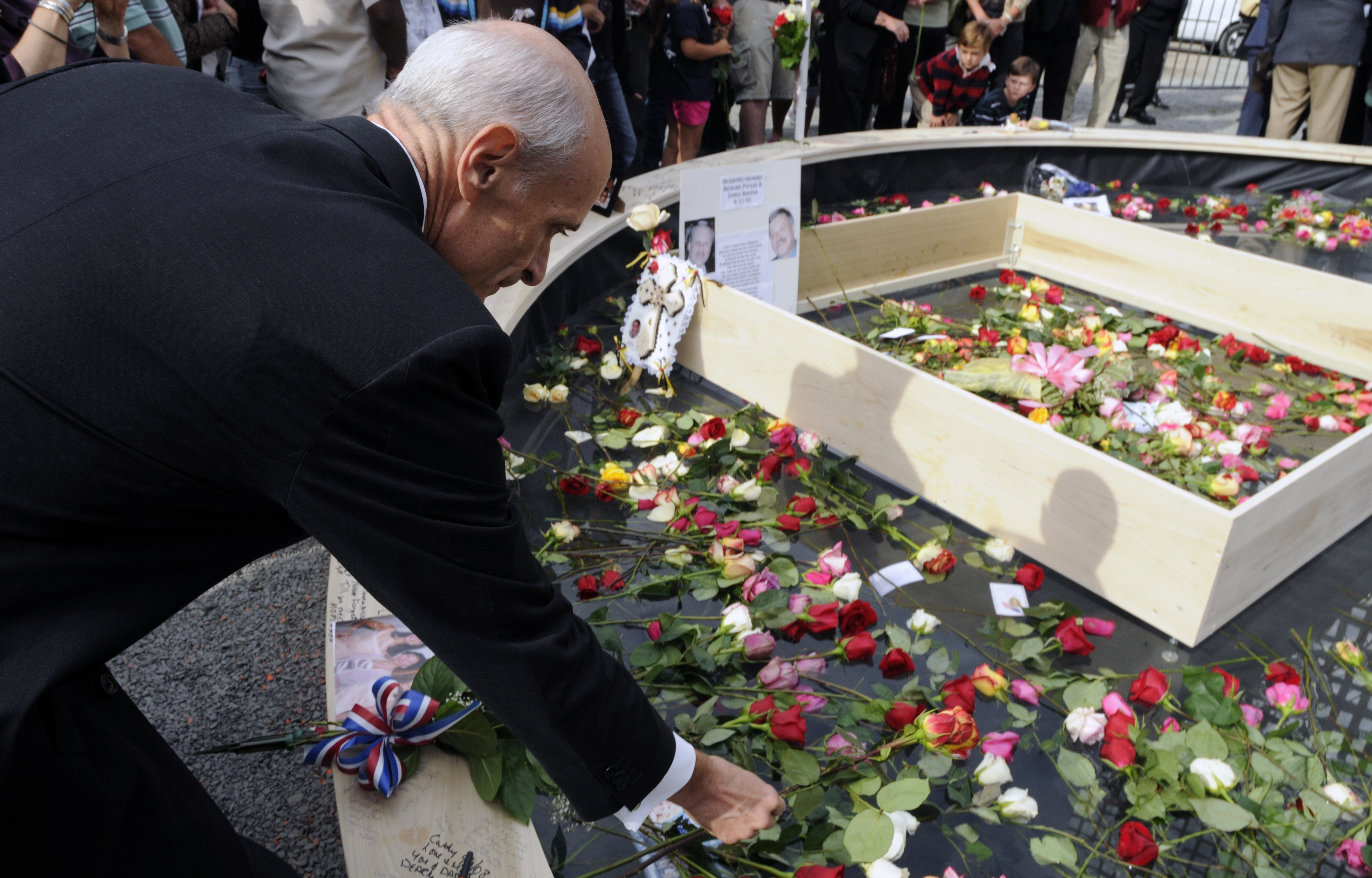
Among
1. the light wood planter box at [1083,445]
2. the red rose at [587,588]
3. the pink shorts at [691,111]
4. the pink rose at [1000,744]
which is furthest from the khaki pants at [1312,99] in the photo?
the red rose at [587,588]

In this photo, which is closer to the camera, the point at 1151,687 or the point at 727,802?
the point at 727,802

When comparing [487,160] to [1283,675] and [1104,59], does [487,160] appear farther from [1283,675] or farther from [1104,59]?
[1104,59]

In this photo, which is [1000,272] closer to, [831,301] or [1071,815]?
[831,301]

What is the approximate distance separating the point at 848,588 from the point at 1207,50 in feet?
Result: 50.8

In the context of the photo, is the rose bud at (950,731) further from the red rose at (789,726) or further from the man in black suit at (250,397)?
the man in black suit at (250,397)

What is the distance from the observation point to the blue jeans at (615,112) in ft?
12.6

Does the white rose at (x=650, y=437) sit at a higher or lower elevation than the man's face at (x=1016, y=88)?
lower

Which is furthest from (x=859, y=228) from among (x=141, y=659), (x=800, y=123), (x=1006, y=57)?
(x=1006, y=57)

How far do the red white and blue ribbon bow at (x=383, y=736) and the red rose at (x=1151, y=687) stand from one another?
3.50 ft

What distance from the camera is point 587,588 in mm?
1646

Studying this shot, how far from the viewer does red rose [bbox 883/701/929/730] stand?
134cm

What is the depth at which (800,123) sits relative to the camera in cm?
445

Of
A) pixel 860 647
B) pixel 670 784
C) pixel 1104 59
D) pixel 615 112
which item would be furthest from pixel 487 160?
pixel 1104 59

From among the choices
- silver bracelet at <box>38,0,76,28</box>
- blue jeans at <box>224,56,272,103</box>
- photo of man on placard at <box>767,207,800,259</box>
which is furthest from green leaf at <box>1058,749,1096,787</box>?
blue jeans at <box>224,56,272,103</box>
